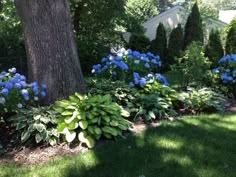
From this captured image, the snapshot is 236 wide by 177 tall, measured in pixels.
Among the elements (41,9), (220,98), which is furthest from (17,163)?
(220,98)

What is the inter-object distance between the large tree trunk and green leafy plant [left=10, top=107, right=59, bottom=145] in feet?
1.78

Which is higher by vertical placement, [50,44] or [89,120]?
[50,44]

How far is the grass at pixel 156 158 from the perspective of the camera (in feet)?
11.2

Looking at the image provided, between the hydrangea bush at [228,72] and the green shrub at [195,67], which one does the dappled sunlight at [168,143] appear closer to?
the green shrub at [195,67]

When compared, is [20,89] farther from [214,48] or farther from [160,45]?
[160,45]

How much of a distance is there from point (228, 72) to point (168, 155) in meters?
→ 3.90

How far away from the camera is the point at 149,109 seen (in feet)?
17.3

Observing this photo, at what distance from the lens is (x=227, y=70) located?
6988 mm

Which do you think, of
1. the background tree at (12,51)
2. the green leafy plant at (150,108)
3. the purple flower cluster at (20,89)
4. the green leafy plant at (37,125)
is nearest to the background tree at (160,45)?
the background tree at (12,51)

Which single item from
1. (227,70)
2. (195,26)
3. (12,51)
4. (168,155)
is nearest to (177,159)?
(168,155)

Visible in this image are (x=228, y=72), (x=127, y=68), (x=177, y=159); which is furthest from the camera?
(x=228, y=72)

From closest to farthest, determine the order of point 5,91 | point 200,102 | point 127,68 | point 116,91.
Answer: point 5,91, point 116,91, point 200,102, point 127,68

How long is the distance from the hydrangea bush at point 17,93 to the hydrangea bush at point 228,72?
3940mm

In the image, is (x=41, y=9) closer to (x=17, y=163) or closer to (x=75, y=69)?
(x=75, y=69)
